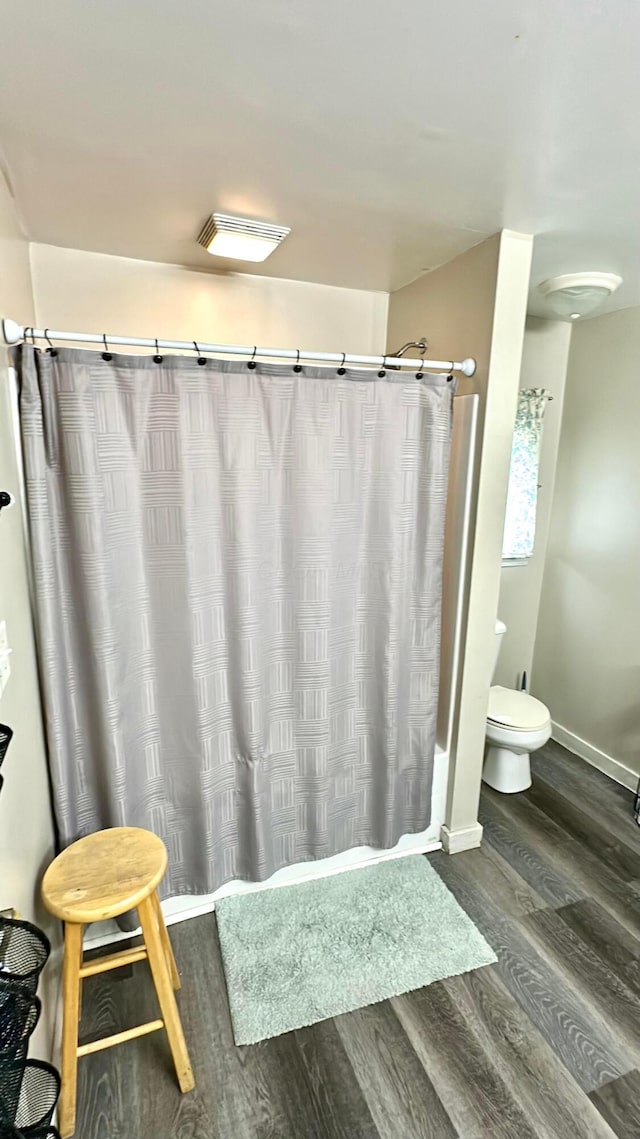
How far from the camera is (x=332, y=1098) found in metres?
1.43

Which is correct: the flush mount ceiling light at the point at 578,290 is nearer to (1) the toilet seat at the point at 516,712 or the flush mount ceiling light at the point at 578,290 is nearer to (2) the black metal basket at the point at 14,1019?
(1) the toilet seat at the point at 516,712

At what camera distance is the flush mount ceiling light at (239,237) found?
68.8 inches

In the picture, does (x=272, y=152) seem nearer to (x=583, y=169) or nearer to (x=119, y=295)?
(x=583, y=169)

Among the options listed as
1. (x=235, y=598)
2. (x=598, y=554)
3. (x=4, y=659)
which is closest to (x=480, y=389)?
(x=235, y=598)

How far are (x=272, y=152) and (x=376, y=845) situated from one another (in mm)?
2277

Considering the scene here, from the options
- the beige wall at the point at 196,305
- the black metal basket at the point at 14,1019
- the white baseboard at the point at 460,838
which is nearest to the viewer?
the black metal basket at the point at 14,1019

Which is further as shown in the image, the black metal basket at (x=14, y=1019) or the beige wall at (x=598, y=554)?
the beige wall at (x=598, y=554)

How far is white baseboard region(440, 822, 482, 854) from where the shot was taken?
2.28 m

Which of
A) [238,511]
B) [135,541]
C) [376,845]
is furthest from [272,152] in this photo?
[376,845]

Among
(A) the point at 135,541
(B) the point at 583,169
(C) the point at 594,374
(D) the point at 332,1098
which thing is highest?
(B) the point at 583,169

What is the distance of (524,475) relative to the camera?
294 centimetres

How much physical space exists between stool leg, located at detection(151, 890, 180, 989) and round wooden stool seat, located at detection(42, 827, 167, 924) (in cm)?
13

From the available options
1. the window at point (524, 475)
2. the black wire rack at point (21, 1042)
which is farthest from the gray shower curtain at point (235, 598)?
the window at point (524, 475)

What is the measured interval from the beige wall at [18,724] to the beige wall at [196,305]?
0.40 m
